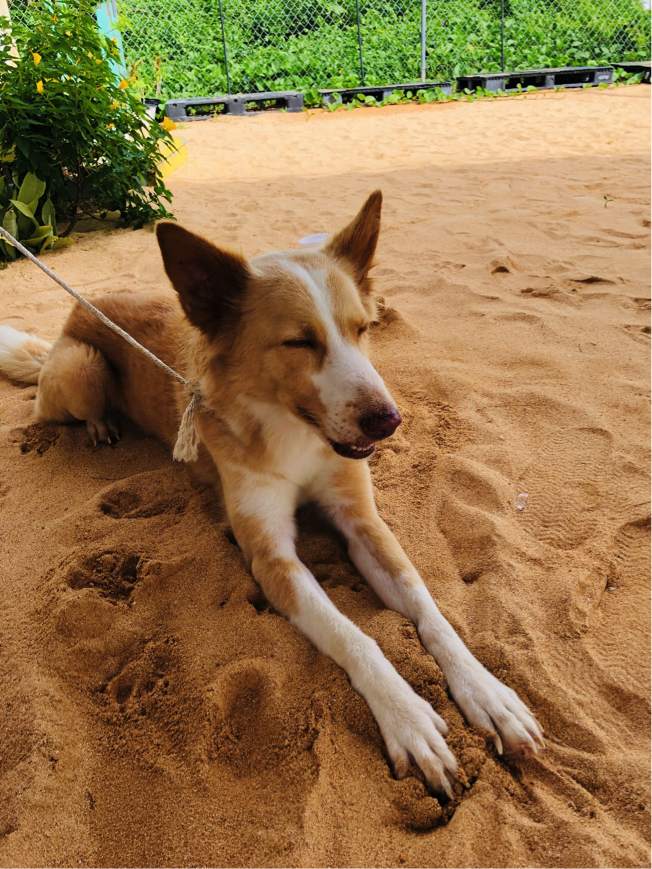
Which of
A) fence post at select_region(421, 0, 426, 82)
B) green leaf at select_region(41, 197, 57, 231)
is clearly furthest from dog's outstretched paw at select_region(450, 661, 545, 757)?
fence post at select_region(421, 0, 426, 82)

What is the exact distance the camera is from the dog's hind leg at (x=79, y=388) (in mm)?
3166

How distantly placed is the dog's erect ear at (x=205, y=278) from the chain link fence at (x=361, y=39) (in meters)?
13.2

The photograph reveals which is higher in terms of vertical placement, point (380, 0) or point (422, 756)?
point (380, 0)

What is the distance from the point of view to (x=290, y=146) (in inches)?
397

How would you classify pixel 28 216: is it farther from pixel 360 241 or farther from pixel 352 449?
pixel 352 449

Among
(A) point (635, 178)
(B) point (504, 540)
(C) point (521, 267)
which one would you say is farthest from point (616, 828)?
(A) point (635, 178)

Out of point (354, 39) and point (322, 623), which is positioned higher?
point (354, 39)

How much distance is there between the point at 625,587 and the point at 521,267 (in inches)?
134

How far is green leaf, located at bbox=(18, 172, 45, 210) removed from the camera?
5.73 meters

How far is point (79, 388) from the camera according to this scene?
316 centimetres

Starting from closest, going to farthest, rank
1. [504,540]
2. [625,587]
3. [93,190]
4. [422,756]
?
[422,756], [625,587], [504,540], [93,190]

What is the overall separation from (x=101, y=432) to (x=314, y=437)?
1.43 metres

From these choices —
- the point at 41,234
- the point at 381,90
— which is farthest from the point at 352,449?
the point at 381,90

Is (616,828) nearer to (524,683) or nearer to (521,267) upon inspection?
(524,683)
